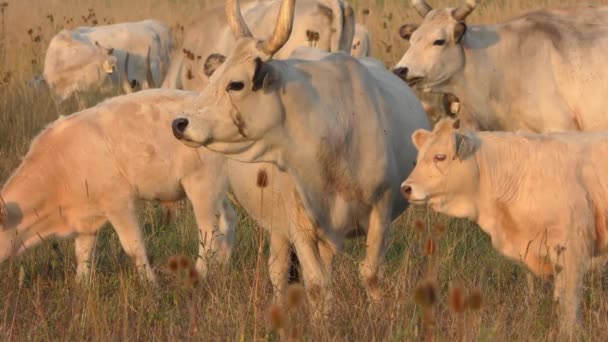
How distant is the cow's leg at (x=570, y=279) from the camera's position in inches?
230

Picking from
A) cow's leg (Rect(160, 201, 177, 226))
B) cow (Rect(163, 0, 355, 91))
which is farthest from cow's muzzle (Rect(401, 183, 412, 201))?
cow (Rect(163, 0, 355, 91))

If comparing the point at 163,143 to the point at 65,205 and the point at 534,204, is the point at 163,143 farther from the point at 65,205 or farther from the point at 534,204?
the point at 534,204

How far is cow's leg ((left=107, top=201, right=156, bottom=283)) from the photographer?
7.58 m

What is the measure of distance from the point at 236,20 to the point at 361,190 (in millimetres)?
1090

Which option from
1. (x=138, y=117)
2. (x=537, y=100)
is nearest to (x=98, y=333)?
(x=138, y=117)

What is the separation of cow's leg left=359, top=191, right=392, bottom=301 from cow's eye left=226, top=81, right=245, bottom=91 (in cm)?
103

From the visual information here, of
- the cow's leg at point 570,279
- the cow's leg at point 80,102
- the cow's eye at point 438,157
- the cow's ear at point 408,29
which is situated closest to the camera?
the cow's leg at point 570,279

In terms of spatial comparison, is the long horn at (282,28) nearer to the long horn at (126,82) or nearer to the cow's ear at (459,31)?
the cow's ear at (459,31)

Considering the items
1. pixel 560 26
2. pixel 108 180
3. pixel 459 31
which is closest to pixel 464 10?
pixel 459 31

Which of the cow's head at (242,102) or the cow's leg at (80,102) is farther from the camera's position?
the cow's leg at (80,102)

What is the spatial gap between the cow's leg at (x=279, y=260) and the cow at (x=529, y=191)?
102 centimetres

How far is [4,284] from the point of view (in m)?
7.05

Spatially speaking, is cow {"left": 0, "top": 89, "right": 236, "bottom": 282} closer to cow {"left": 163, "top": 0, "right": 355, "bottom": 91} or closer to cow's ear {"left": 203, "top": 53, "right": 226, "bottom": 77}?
cow's ear {"left": 203, "top": 53, "right": 226, "bottom": 77}

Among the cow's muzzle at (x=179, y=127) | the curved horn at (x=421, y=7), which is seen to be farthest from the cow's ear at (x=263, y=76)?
the curved horn at (x=421, y=7)
